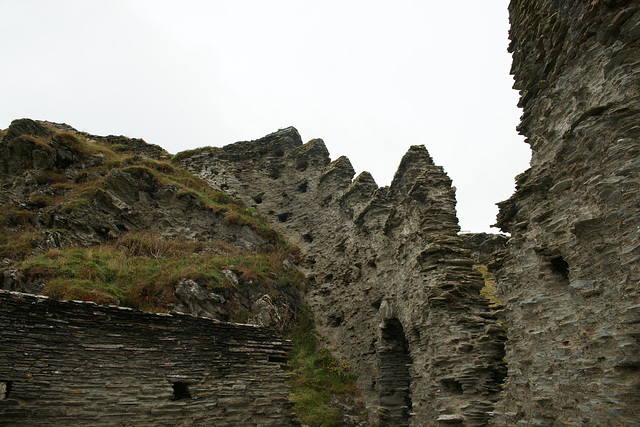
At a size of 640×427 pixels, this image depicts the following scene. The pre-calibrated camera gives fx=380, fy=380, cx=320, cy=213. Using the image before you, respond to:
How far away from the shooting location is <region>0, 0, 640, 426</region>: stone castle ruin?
4375 mm

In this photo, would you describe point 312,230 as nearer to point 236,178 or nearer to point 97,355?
point 236,178

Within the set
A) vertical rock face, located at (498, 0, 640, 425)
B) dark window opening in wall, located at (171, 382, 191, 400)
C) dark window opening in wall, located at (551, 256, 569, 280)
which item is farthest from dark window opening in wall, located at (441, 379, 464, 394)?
dark window opening in wall, located at (171, 382, 191, 400)

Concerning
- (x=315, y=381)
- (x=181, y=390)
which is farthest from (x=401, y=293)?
(x=181, y=390)

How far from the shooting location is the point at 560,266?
5.35 m

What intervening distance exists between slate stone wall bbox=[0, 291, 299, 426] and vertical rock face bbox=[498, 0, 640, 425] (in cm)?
539

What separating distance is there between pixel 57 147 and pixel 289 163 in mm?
12939

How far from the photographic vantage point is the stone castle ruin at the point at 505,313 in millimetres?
4375

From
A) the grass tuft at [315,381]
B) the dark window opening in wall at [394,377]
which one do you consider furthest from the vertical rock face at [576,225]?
the grass tuft at [315,381]

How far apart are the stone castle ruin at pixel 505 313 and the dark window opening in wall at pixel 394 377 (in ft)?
0.13

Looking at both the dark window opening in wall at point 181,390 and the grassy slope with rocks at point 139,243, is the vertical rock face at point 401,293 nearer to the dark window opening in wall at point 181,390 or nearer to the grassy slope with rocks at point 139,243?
the grassy slope with rocks at point 139,243

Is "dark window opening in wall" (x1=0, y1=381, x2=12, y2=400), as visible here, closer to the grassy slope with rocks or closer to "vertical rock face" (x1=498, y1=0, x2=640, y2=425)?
the grassy slope with rocks

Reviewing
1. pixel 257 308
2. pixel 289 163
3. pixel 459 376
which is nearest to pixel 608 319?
pixel 459 376

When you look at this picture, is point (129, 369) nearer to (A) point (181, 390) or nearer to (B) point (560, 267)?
(A) point (181, 390)

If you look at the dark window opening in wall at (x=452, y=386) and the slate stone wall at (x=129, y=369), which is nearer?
the slate stone wall at (x=129, y=369)
